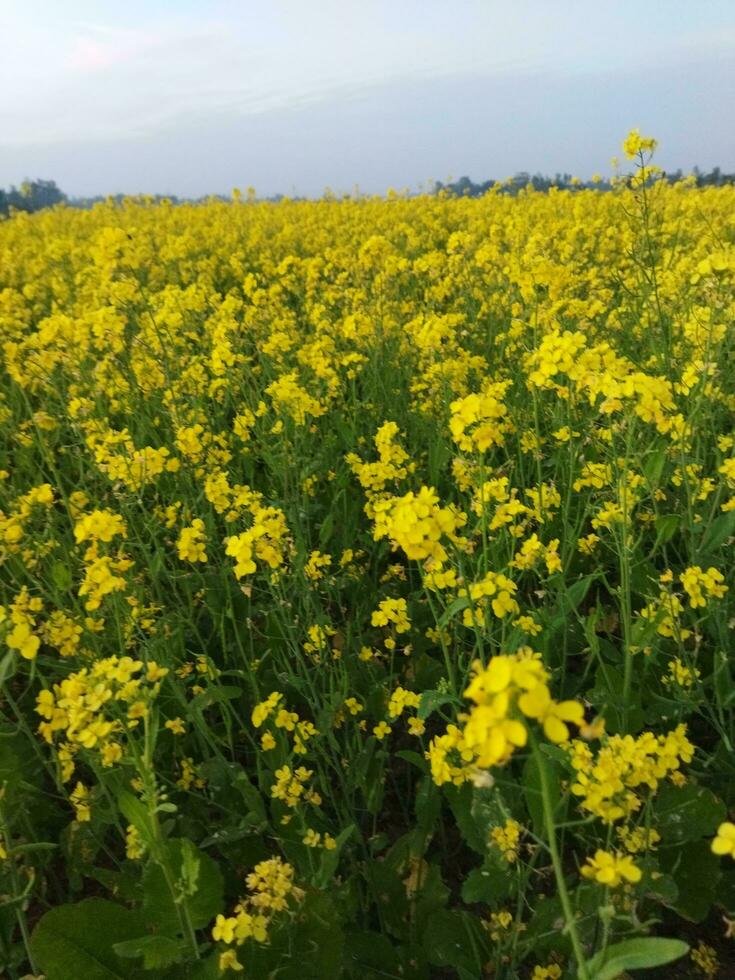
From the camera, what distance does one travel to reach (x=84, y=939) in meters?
1.39

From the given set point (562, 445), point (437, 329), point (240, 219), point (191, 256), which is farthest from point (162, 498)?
point (240, 219)

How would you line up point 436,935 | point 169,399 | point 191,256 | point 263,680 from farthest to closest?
point 191,256 < point 169,399 < point 263,680 < point 436,935

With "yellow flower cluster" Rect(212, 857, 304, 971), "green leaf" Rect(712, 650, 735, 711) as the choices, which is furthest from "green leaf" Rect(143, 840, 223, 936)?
"green leaf" Rect(712, 650, 735, 711)

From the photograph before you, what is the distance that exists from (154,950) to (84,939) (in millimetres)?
238

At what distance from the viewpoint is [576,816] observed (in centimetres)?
158

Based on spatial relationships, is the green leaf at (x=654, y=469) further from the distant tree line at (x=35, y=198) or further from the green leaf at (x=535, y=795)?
the distant tree line at (x=35, y=198)

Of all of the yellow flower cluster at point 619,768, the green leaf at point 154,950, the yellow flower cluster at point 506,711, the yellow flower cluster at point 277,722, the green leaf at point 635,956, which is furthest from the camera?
the yellow flower cluster at point 277,722

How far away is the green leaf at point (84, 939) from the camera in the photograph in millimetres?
1362

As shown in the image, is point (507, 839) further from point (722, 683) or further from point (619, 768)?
point (722, 683)

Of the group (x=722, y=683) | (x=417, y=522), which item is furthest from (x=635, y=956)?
(x=722, y=683)

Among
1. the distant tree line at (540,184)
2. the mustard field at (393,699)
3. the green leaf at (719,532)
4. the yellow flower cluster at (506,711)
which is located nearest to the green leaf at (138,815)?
the mustard field at (393,699)

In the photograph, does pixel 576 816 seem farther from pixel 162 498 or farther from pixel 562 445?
pixel 162 498

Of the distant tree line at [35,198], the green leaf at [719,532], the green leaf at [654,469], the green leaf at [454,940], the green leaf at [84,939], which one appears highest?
the distant tree line at [35,198]

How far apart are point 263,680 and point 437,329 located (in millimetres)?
1362
